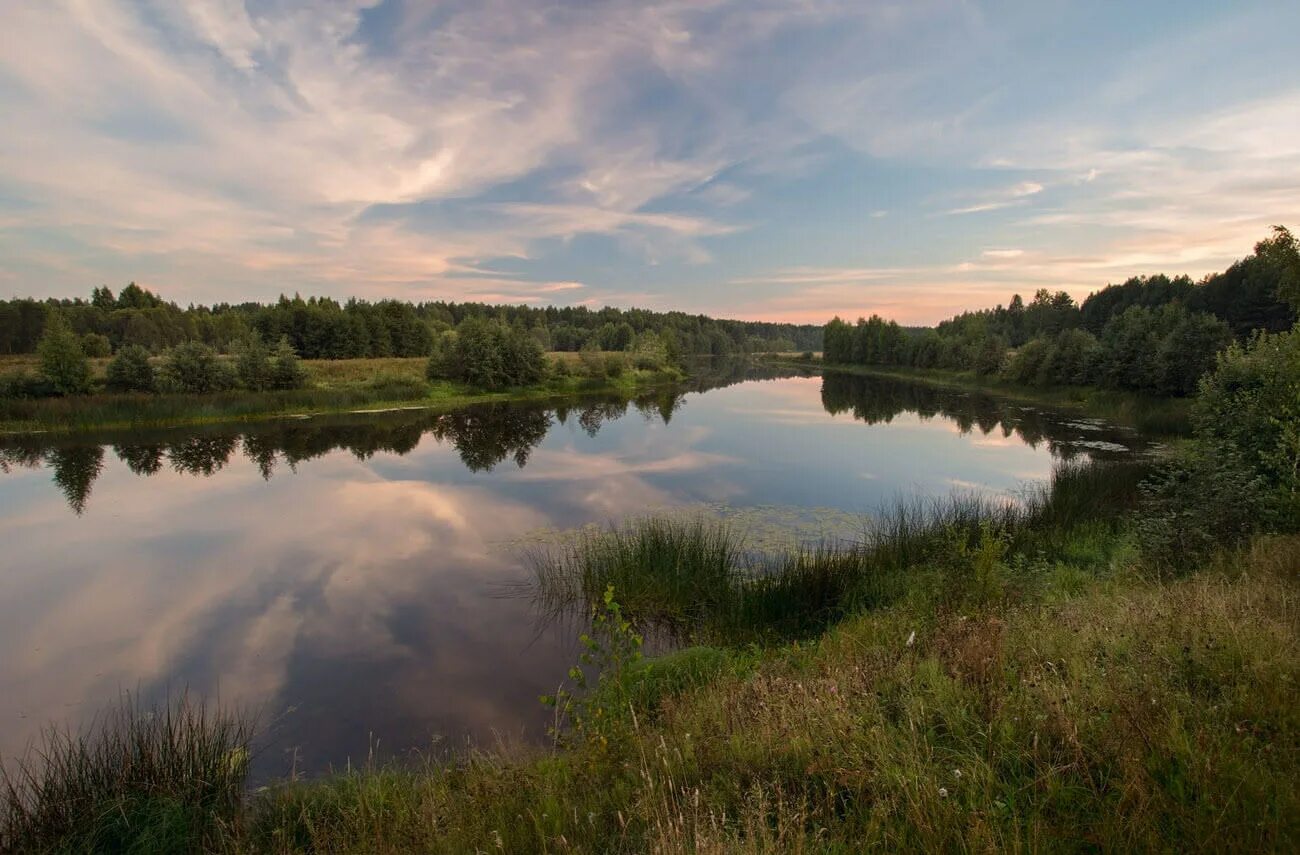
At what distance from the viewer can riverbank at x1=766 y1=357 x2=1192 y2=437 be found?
26.4m

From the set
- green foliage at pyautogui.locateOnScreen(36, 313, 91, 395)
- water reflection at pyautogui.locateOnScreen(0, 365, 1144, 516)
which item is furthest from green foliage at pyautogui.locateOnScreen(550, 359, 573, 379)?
green foliage at pyautogui.locateOnScreen(36, 313, 91, 395)

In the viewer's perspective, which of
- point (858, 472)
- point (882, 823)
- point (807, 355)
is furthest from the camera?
point (807, 355)

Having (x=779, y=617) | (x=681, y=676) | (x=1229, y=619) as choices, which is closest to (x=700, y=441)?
(x=779, y=617)

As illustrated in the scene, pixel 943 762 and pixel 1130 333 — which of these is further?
pixel 1130 333

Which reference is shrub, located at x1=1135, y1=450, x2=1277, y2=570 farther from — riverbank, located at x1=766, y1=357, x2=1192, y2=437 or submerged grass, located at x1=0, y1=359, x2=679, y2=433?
submerged grass, located at x1=0, y1=359, x2=679, y2=433

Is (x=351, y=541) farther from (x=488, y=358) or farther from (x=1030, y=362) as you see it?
(x=1030, y=362)

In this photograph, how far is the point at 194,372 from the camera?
105 feet

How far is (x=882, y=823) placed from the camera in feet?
9.30

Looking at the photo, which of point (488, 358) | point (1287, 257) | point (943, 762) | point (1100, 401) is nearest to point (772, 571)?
point (943, 762)

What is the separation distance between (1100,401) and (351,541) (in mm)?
41124

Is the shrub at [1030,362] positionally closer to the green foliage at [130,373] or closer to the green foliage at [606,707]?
the green foliage at [606,707]

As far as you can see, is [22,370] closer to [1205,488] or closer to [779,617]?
[779,617]

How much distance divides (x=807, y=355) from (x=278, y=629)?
13281 cm

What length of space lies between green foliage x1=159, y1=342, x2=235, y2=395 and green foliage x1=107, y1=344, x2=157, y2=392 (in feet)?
A: 2.14
